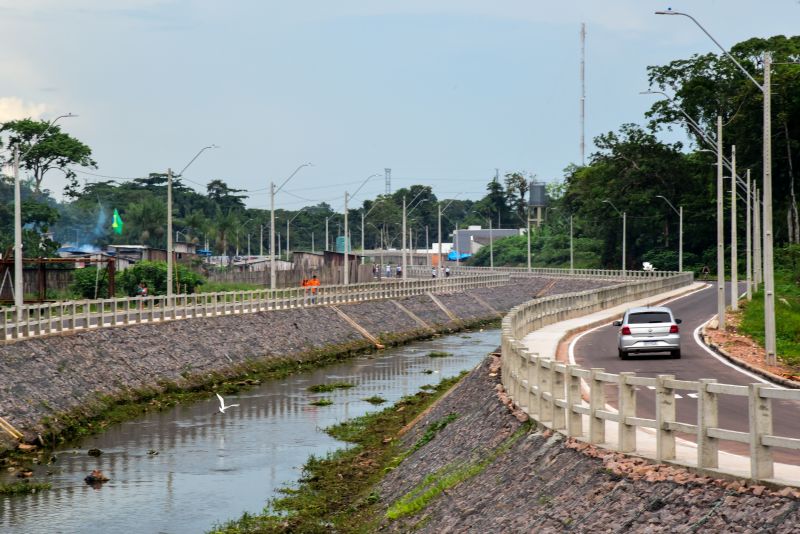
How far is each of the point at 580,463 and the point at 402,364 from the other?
1693 inches

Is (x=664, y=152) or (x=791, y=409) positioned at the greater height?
(x=664, y=152)

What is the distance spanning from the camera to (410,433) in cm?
3578

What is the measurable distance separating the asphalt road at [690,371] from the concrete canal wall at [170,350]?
16.1 metres

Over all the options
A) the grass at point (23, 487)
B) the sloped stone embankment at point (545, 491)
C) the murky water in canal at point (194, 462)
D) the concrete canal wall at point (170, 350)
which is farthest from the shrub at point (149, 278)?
the sloped stone embankment at point (545, 491)

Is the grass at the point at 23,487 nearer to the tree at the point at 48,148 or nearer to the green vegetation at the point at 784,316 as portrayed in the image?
the green vegetation at the point at 784,316

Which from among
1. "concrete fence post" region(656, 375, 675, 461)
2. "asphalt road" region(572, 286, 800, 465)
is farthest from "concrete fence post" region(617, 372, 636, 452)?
"asphalt road" region(572, 286, 800, 465)

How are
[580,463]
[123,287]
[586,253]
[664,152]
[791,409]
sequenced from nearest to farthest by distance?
[580,463], [791,409], [123,287], [664,152], [586,253]

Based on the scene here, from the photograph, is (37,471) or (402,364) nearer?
(37,471)

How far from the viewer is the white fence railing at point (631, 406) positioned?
1398 cm

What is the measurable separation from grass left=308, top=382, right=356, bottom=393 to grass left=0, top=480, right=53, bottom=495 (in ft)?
66.9

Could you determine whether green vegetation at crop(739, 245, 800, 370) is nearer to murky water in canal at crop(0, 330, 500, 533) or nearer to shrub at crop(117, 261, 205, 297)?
murky water in canal at crop(0, 330, 500, 533)

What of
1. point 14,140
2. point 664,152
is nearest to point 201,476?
point 14,140

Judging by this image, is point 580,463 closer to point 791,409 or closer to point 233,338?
point 791,409

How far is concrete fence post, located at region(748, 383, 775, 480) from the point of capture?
1391cm
